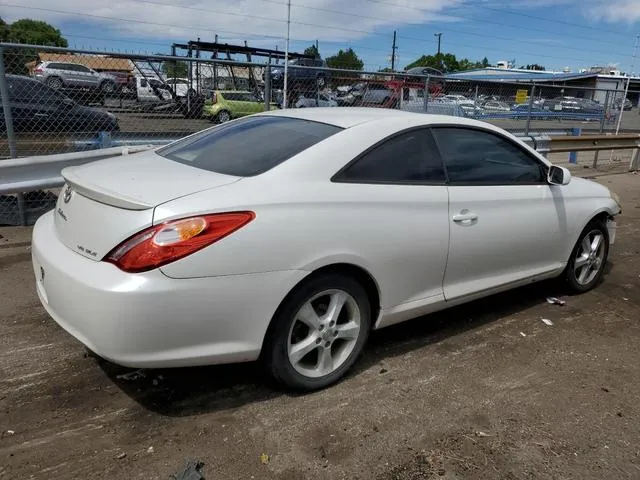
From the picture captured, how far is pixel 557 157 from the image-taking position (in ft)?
48.9

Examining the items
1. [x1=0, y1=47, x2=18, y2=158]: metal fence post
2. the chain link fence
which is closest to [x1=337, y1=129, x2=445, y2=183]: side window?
the chain link fence

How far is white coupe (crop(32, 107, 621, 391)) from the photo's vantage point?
2508mm

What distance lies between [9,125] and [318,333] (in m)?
4.52

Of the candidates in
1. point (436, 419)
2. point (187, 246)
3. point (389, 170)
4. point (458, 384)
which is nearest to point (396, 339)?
point (458, 384)

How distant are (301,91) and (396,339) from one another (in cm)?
545

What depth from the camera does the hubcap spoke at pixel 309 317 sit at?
9.53ft

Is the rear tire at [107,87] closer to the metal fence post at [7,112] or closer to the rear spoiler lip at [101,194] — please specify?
the metal fence post at [7,112]

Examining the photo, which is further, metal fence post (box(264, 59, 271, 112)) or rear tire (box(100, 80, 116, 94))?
metal fence post (box(264, 59, 271, 112))

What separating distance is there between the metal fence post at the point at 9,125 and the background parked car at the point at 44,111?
164mm

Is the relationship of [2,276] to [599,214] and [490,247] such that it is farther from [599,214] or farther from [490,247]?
[599,214]

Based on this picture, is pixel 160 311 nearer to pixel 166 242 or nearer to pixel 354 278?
pixel 166 242

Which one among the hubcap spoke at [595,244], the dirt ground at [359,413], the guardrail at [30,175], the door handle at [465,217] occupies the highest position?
the door handle at [465,217]

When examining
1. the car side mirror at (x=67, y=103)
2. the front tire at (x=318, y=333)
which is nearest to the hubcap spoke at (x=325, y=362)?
the front tire at (x=318, y=333)

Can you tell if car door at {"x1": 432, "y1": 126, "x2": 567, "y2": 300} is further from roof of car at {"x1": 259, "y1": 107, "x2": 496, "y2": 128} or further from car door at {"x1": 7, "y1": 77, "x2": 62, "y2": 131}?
car door at {"x1": 7, "y1": 77, "x2": 62, "y2": 131}
